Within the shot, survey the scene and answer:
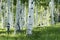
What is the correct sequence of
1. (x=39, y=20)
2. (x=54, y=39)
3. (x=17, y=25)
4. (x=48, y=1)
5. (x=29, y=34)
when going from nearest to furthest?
(x=54, y=39) → (x=29, y=34) → (x=17, y=25) → (x=48, y=1) → (x=39, y=20)

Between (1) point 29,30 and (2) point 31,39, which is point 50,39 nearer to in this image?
(2) point 31,39

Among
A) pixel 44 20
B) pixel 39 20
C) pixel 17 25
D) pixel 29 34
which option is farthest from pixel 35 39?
pixel 44 20

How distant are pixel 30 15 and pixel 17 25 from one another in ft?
20.0

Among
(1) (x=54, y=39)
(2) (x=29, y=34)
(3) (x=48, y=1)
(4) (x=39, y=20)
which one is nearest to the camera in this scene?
(1) (x=54, y=39)

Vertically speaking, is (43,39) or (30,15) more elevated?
(30,15)

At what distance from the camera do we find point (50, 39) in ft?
52.7

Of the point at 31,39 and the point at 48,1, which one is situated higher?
the point at 48,1

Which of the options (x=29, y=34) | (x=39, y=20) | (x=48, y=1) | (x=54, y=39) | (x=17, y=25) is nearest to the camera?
(x=54, y=39)

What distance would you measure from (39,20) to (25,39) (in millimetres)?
42641

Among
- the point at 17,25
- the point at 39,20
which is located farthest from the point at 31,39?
the point at 39,20

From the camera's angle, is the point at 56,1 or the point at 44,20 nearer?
the point at 56,1

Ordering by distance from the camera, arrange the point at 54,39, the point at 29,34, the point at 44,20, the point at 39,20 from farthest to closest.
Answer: the point at 44,20, the point at 39,20, the point at 29,34, the point at 54,39

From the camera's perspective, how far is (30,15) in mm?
19531

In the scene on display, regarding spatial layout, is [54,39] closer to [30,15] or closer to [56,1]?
[30,15]
